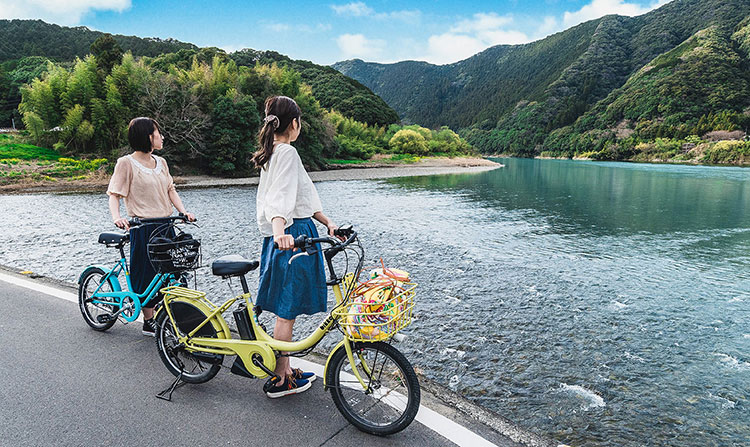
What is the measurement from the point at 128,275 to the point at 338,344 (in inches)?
90.9

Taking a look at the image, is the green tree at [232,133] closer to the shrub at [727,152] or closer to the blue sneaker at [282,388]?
the blue sneaker at [282,388]

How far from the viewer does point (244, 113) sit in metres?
32.8

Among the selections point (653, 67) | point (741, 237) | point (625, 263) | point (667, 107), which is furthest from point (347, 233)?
point (653, 67)

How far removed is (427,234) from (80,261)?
7280 mm

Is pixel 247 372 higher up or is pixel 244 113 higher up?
pixel 244 113

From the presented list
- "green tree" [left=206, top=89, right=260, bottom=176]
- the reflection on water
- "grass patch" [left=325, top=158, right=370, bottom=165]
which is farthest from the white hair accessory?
"grass patch" [left=325, top=158, right=370, bottom=165]

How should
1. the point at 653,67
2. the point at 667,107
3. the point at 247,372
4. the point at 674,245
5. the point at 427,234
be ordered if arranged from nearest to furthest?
the point at 247,372, the point at 674,245, the point at 427,234, the point at 667,107, the point at 653,67

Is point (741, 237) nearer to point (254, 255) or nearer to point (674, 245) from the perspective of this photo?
point (674, 245)

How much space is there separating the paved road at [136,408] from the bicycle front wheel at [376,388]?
0.10 meters

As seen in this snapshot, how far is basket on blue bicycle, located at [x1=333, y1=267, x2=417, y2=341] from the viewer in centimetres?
220

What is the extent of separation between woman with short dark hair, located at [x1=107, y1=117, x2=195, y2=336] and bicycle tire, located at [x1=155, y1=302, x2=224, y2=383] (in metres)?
0.72

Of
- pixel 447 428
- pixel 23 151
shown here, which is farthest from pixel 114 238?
pixel 23 151

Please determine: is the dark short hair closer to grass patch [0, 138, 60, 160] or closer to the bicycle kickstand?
the bicycle kickstand

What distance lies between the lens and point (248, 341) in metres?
2.74
